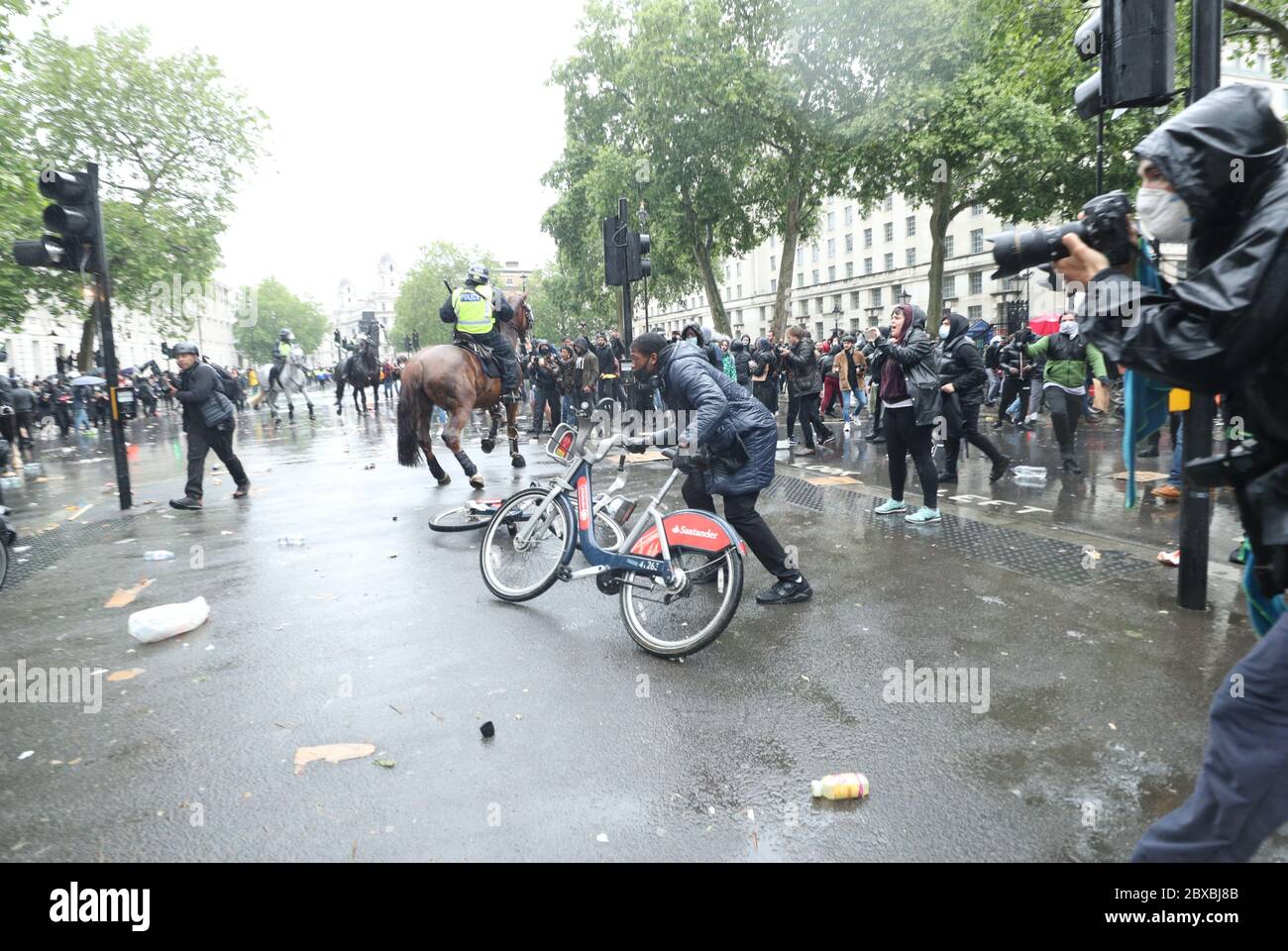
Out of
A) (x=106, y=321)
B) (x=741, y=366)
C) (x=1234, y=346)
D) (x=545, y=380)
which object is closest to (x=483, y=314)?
(x=106, y=321)

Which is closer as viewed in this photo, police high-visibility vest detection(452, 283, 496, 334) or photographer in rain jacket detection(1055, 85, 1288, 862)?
photographer in rain jacket detection(1055, 85, 1288, 862)

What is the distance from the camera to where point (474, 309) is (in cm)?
942

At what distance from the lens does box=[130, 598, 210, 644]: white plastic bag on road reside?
187 inches

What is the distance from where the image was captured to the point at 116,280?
98.0 feet

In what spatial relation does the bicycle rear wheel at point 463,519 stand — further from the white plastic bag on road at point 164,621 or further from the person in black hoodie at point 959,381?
the person in black hoodie at point 959,381

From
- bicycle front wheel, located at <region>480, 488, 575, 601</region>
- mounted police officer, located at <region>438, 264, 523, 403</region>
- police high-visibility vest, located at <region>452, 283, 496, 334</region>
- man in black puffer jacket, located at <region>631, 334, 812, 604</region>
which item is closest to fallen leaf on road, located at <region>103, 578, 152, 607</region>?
bicycle front wheel, located at <region>480, 488, 575, 601</region>

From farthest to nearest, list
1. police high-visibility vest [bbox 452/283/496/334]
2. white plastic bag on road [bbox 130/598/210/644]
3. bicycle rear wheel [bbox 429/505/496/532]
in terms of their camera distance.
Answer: police high-visibility vest [bbox 452/283/496/334] < bicycle rear wheel [bbox 429/505/496/532] < white plastic bag on road [bbox 130/598/210/644]

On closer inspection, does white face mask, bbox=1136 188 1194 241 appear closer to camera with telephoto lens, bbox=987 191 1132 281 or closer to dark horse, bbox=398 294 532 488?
camera with telephoto lens, bbox=987 191 1132 281

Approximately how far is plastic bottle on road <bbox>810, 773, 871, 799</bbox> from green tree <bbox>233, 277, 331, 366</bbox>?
349 feet

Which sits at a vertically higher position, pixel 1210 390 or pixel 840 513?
pixel 1210 390

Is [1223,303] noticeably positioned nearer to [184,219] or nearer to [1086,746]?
[1086,746]
